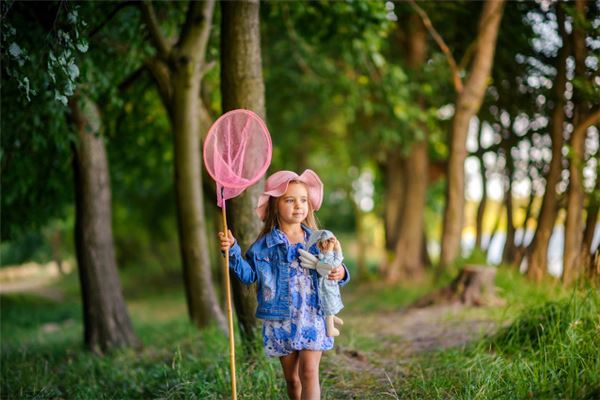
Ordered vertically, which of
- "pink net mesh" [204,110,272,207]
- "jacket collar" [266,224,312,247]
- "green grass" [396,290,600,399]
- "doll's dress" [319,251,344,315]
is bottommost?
"green grass" [396,290,600,399]

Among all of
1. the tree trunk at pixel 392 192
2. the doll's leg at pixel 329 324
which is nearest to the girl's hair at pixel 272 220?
the doll's leg at pixel 329 324

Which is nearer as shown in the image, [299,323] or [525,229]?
[299,323]

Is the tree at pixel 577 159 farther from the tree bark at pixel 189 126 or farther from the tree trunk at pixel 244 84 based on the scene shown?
the tree bark at pixel 189 126

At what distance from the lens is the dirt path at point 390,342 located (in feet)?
15.9

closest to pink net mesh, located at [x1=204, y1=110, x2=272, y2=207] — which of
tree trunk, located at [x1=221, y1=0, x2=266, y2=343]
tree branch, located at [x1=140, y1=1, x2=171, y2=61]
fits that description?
tree trunk, located at [x1=221, y1=0, x2=266, y2=343]

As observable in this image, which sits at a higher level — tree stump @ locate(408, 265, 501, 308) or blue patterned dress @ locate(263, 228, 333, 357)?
blue patterned dress @ locate(263, 228, 333, 357)

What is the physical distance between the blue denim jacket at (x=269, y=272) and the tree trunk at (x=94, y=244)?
13.8ft

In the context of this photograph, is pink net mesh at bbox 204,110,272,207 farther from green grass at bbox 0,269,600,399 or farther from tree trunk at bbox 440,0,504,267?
tree trunk at bbox 440,0,504,267

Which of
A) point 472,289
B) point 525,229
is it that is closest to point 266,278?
point 472,289

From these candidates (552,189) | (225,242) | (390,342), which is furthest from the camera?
(552,189)

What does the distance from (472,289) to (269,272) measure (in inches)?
191

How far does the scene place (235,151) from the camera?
13.5 ft

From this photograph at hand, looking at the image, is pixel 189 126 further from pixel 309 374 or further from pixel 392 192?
pixel 392 192

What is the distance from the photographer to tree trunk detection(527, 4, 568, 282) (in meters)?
8.60
